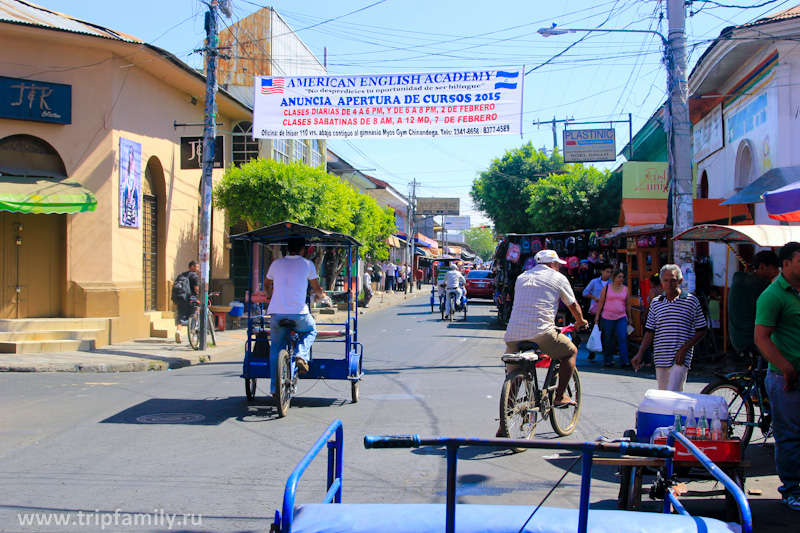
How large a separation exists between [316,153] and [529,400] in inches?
967

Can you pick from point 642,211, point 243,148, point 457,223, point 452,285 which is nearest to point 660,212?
point 642,211

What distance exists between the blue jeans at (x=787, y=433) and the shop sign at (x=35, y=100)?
578 inches

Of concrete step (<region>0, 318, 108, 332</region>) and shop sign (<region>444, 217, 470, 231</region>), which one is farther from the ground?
shop sign (<region>444, 217, 470, 231</region>)

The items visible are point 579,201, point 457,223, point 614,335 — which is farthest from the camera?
point 457,223

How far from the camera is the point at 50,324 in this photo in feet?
45.9

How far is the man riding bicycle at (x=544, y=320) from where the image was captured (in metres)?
6.61

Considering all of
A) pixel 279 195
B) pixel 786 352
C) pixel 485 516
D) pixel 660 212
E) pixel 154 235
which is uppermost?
pixel 279 195

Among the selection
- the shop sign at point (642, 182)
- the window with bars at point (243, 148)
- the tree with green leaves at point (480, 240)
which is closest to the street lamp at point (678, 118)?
the shop sign at point (642, 182)

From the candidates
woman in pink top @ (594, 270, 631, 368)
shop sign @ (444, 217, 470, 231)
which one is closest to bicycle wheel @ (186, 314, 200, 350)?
woman in pink top @ (594, 270, 631, 368)

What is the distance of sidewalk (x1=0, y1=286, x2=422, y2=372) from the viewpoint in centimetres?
1166

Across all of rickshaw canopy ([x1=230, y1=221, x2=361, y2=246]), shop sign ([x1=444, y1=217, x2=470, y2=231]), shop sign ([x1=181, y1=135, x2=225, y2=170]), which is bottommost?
rickshaw canopy ([x1=230, y1=221, x2=361, y2=246])

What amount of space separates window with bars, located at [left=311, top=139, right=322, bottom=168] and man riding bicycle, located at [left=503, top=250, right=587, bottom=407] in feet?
75.9

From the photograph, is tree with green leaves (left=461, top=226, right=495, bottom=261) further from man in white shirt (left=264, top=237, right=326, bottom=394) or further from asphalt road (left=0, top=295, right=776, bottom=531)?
man in white shirt (left=264, top=237, right=326, bottom=394)

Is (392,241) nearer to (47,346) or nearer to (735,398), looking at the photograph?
(47,346)
